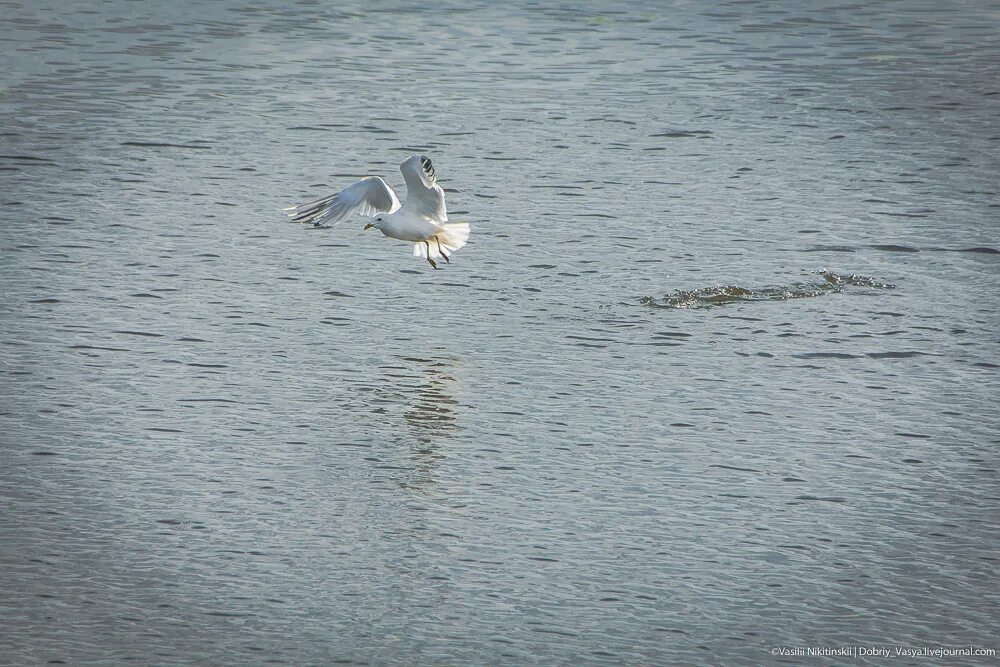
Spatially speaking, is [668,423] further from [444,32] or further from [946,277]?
[444,32]

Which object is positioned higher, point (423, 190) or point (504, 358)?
point (423, 190)

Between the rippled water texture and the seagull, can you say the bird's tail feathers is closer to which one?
the seagull

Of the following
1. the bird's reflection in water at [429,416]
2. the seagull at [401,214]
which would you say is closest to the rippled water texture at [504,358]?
the bird's reflection in water at [429,416]

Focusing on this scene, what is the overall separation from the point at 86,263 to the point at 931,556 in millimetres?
7085

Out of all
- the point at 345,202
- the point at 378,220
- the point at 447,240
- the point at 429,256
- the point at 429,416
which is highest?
the point at 345,202

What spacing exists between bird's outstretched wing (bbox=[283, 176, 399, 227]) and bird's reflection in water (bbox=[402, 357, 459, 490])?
194cm

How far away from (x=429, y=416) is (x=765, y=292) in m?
3.33

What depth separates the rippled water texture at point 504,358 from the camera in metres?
7.81

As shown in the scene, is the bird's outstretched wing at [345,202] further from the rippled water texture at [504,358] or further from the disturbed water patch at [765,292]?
the disturbed water patch at [765,292]

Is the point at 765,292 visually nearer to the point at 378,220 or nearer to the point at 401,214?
the point at 401,214

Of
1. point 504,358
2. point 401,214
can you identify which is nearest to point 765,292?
point 504,358

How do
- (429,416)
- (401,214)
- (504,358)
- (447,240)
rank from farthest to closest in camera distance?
(447,240) → (401,214) → (504,358) → (429,416)

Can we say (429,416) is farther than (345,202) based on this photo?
No

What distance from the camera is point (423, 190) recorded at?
40.2 ft
